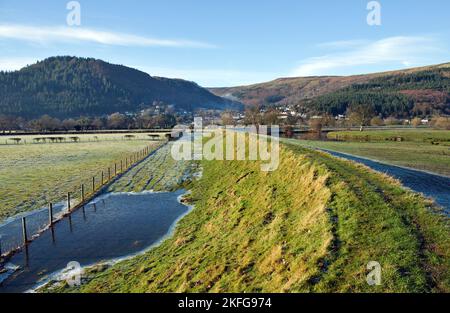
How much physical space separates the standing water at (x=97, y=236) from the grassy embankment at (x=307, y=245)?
2.09 metres

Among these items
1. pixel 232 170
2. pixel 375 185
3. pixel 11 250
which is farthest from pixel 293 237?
pixel 232 170

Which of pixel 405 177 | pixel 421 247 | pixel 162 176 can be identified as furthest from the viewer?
pixel 162 176

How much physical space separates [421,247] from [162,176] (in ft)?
129

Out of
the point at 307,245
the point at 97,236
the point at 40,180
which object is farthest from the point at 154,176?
the point at 307,245

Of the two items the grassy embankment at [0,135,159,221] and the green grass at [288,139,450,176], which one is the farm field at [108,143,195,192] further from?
the green grass at [288,139,450,176]

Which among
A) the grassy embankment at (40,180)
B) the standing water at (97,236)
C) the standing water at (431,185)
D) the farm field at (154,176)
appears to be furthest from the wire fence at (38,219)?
the standing water at (431,185)

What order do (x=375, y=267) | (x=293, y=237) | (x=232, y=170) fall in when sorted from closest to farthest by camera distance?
(x=375, y=267), (x=293, y=237), (x=232, y=170)

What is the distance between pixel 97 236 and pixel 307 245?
1580 cm

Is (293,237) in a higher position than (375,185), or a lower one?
lower

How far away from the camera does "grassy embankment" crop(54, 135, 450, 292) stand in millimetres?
10883

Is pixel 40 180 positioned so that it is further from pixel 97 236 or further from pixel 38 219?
pixel 97 236

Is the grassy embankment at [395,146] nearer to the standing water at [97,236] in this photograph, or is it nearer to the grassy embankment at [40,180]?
the standing water at [97,236]
